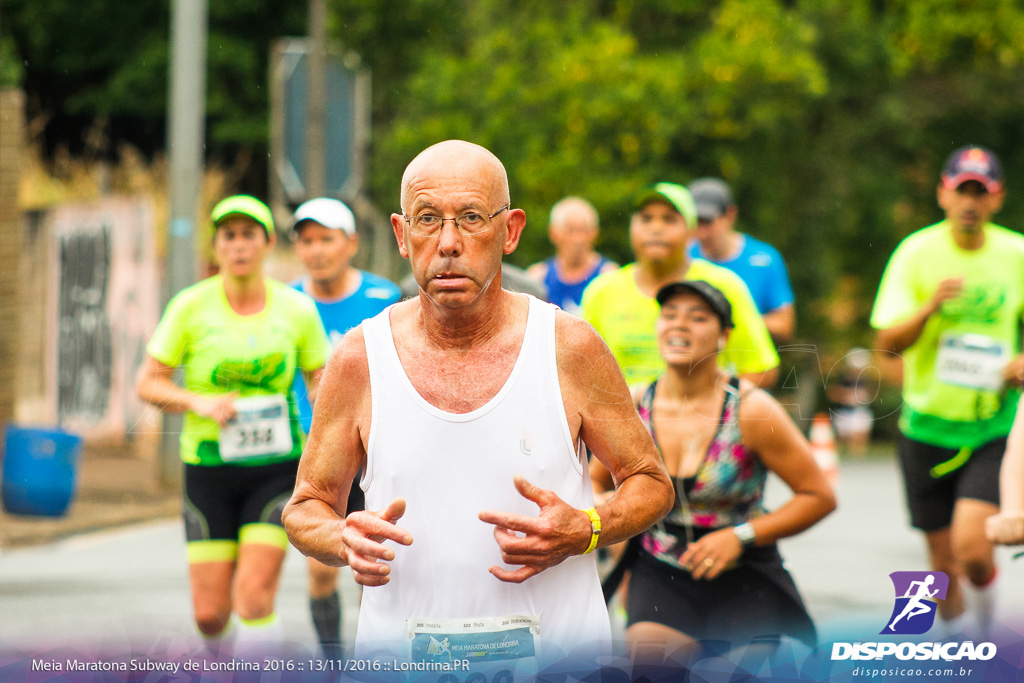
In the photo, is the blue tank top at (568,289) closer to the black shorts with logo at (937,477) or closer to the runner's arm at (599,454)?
the black shorts with logo at (937,477)

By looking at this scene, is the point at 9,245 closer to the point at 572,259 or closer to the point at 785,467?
the point at 572,259

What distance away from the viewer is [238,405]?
4605mm

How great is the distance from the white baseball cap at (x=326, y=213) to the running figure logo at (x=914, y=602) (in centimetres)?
237

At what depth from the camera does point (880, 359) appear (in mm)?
4152

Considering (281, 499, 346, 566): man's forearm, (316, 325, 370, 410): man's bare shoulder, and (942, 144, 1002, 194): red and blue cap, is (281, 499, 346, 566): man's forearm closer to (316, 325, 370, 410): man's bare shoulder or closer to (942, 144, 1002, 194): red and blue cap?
(316, 325, 370, 410): man's bare shoulder

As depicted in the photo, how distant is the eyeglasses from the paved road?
2605 millimetres

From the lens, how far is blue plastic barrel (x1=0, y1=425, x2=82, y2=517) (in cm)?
901

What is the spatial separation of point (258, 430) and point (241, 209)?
0.72 metres

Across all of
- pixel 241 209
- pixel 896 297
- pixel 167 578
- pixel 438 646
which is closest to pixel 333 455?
pixel 438 646

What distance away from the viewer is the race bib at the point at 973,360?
5.09 metres

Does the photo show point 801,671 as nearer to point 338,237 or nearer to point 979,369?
point 979,369

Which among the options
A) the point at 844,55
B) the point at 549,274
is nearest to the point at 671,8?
the point at 844,55

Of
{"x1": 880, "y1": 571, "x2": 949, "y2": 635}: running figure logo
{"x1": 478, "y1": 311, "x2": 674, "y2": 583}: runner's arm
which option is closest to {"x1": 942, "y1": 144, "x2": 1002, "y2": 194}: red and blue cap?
{"x1": 880, "y1": 571, "x2": 949, "y2": 635}: running figure logo

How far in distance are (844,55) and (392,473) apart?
12281 millimetres
